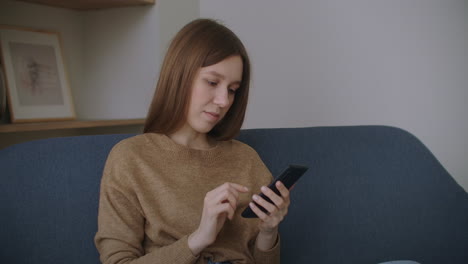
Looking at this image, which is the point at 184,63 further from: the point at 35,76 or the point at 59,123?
the point at 35,76

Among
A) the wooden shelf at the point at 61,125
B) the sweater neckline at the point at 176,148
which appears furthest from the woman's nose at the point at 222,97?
the wooden shelf at the point at 61,125

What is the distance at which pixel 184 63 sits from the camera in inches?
48.8

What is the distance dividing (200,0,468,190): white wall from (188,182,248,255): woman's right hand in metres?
1.14

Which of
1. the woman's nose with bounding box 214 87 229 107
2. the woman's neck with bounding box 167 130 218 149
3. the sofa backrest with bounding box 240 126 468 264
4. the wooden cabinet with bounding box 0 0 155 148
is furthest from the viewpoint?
the wooden cabinet with bounding box 0 0 155 148

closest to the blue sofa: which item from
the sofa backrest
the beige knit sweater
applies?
the sofa backrest

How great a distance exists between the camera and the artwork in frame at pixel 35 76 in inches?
74.0

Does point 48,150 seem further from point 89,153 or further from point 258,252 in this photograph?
point 258,252

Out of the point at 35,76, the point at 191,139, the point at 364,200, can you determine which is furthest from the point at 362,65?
the point at 35,76

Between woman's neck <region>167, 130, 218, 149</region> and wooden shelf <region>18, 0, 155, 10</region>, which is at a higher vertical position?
wooden shelf <region>18, 0, 155, 10</region>

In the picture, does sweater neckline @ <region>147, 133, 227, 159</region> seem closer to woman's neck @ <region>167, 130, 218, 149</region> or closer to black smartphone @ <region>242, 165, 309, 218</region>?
woman's neck @ <region>167, 130, 218, 149</region>

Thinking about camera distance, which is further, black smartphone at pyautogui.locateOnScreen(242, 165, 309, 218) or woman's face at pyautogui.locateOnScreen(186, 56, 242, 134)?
woman's face at pyautogui.locateOnScreen(186, 56, 242, 134)

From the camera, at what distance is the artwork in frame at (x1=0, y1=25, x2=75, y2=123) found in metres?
1.88

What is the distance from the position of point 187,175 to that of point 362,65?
42.7 inches

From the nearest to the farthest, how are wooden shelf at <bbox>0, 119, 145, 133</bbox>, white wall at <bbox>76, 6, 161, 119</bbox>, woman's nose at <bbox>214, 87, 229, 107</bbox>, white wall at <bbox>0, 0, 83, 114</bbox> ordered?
woman's nose at <bbox>214, 87, 229, 107</bbox> < wooden shelf at <bbox>0, 119, 145, 133</bbox> < white wall at <bbox>0, 0, 83, 114</bbox> < white wall at <bbox>76, 6, 161, 119</bbox>
